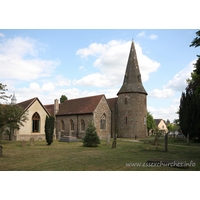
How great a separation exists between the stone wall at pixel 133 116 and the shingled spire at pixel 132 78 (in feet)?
3.45

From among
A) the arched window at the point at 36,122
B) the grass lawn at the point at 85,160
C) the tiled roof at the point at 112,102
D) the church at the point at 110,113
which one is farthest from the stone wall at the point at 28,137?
the tiled roof at the point at 112,102

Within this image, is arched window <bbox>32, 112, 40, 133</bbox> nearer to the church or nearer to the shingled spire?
the church

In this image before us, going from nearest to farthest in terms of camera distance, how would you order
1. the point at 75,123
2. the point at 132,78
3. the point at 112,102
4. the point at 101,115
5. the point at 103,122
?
1. the point at 101,115
2. the point at 103,122
3. the point at 75,123
4. the point at 132,78
5. the point at 112,102

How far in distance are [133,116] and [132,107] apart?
1.82 metres

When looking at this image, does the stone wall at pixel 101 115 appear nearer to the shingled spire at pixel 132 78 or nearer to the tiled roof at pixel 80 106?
the tiled roof at pixel 80 106

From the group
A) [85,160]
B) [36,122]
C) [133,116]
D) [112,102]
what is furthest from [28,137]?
[85,160]

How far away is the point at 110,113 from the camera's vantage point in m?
36.2

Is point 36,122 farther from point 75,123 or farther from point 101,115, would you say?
point 101,115

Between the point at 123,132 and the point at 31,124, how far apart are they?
17857 mm

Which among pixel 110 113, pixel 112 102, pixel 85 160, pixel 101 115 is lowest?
pixel 85 160

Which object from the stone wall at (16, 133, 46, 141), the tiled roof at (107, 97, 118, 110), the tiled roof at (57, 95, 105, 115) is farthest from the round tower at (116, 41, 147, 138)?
the stone wall at (16, 133, 46, 141)

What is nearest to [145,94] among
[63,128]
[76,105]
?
[76,105]

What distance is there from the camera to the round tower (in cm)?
3556

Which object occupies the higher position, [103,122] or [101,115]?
[101,115]
